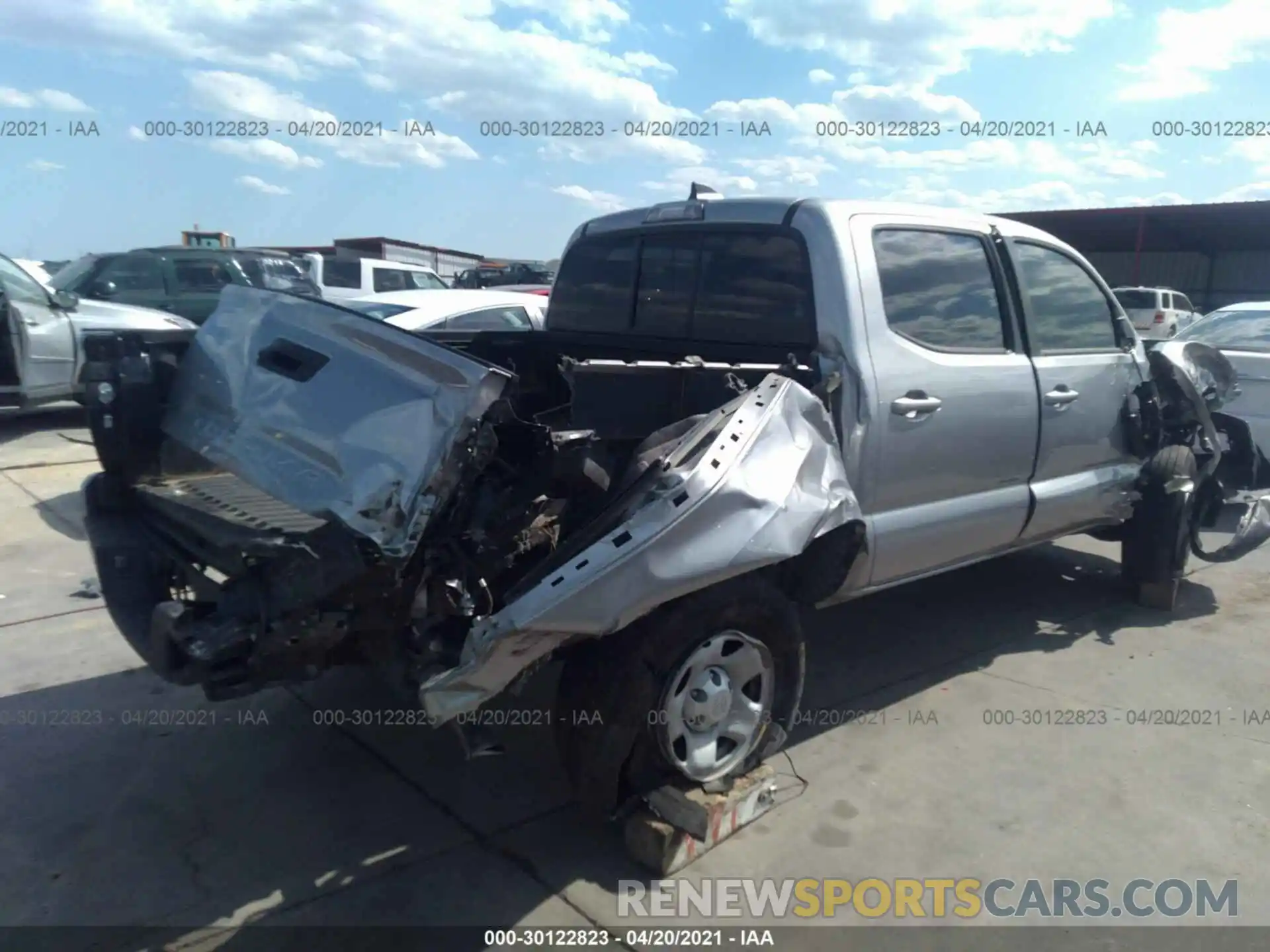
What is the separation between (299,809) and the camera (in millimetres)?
3453

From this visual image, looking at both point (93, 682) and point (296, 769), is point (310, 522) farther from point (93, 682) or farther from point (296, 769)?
point (93, 682)

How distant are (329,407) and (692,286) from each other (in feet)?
6.24

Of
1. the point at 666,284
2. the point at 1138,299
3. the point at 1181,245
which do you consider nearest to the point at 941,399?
the point at 666,284

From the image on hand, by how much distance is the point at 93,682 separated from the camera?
14.5 ft

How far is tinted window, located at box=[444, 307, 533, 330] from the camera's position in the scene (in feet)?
30.5

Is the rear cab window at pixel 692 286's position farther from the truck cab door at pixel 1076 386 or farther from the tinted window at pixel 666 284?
the truck cab door at pixel 1076 386

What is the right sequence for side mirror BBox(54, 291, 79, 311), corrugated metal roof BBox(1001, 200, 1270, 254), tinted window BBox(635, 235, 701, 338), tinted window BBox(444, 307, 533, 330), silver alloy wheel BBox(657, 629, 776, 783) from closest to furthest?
silver alloy wheel BBox(657, 629, 776, 783), tinted window BBox(635, 235, 701, 338), tinted window BBox(444, 307, 533, 330), side mirror BBox(54, 291, 79, 311), corrugated metal roof BBox(1001, 200, 1270, 254)

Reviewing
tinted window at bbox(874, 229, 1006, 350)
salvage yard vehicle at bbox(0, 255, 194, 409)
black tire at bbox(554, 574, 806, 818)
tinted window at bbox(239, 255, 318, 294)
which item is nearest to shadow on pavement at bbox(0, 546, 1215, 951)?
black tire at bbox(554, 574, 806, 818)

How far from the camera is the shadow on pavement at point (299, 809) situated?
2.97 m

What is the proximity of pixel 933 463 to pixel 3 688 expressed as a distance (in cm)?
403

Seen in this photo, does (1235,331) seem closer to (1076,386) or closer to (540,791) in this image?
(1076,386)

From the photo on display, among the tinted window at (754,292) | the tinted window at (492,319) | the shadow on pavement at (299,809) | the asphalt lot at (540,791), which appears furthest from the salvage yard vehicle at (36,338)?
the tinted window at (754,292)

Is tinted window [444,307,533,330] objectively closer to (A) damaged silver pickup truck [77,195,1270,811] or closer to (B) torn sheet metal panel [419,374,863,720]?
(A) damaged silver pickup truck [77,195,1270,811]

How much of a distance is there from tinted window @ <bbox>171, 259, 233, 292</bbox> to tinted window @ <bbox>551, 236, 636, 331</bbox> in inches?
403
